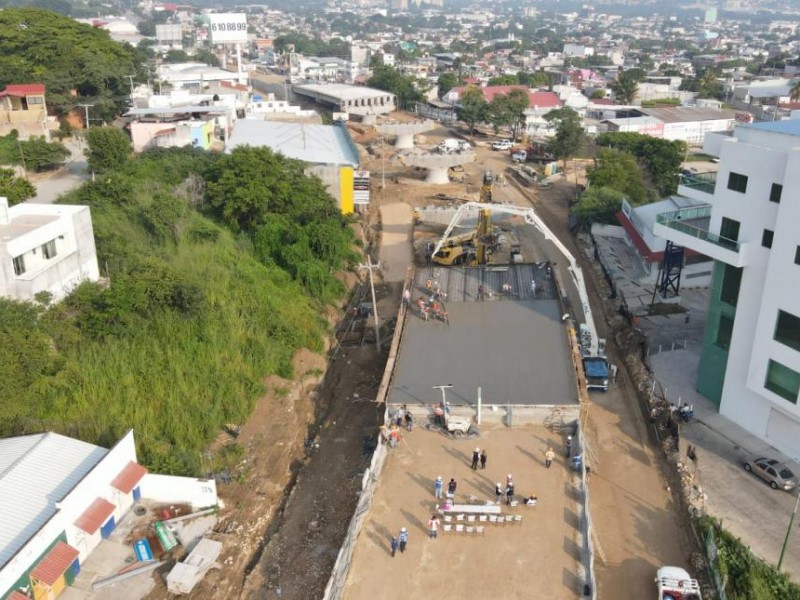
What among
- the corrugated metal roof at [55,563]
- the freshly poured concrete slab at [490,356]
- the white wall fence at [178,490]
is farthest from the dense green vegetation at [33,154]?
the corrugated metal roof at [55,563]

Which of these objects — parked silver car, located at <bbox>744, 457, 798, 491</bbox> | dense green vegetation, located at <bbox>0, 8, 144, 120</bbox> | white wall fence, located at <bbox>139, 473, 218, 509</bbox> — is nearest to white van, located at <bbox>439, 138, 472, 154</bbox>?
dense green vegetation, located at <bbox>0, 8, 144, 120</bbox>

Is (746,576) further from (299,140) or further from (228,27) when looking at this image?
(228,27)

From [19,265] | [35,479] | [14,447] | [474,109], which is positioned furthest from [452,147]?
[35,479]

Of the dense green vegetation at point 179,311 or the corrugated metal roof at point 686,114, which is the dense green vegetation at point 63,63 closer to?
the dense green vegetation at point 179,311

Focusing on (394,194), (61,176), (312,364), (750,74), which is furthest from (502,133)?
(750,74)

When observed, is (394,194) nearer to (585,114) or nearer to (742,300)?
(742,300)

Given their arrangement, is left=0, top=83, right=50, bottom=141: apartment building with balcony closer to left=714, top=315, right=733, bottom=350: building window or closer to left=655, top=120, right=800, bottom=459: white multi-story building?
left=655, top=120, right=800, bottom=459: white multi-story building
